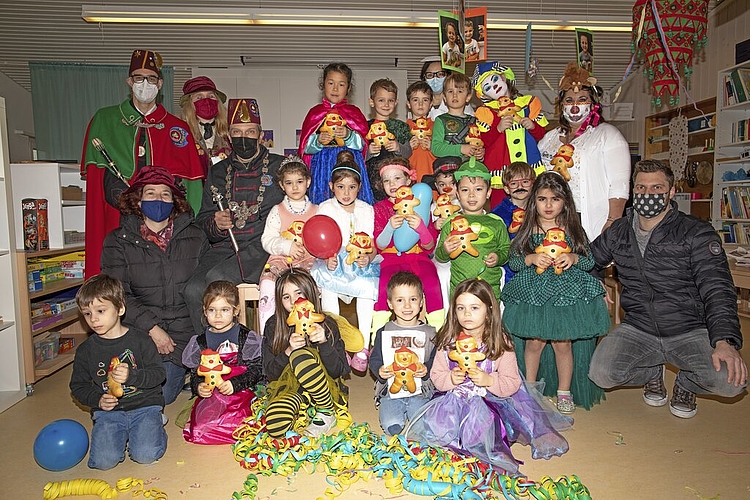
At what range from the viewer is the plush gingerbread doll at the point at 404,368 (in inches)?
115

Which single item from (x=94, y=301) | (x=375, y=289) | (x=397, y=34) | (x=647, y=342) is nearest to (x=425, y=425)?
(x=375, y=289)

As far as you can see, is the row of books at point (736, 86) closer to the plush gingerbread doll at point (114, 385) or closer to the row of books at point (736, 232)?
the row of books at point (736, 232)

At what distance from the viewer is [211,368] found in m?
2.97

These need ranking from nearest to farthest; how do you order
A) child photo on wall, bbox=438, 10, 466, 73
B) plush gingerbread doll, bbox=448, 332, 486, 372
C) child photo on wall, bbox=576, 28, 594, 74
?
plush gingerbread doll, bbox=448, 332, 486, 372, child photo on wall, bbox=438, 10, 466, 73, child photo on wall, bbox=576, 28, 594, 74

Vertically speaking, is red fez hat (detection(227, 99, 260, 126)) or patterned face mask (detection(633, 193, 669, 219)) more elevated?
red fez hat (detection(227, 99, 260, 126))

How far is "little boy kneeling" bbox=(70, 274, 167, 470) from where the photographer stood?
2857mm

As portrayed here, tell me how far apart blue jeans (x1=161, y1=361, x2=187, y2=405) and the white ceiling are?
233 inches

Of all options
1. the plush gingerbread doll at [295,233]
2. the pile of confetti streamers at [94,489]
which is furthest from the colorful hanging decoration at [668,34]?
the pile of confetti streamers at [94,489]

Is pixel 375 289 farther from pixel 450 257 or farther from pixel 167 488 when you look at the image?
pixel 167 488

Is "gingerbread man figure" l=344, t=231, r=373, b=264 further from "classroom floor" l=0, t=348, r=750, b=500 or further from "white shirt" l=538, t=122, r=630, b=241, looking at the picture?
"white shirt" l=538, t=122, r=630, b=241

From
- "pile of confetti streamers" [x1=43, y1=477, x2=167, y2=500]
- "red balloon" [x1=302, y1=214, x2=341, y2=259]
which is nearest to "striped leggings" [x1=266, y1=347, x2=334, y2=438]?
"pile of confetti streamers" [x1=43, y1=477, x2=167, y2=500]

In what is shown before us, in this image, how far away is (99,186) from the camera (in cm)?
431

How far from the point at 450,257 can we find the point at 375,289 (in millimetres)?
553

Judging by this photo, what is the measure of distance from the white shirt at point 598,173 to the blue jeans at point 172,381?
121 inches
